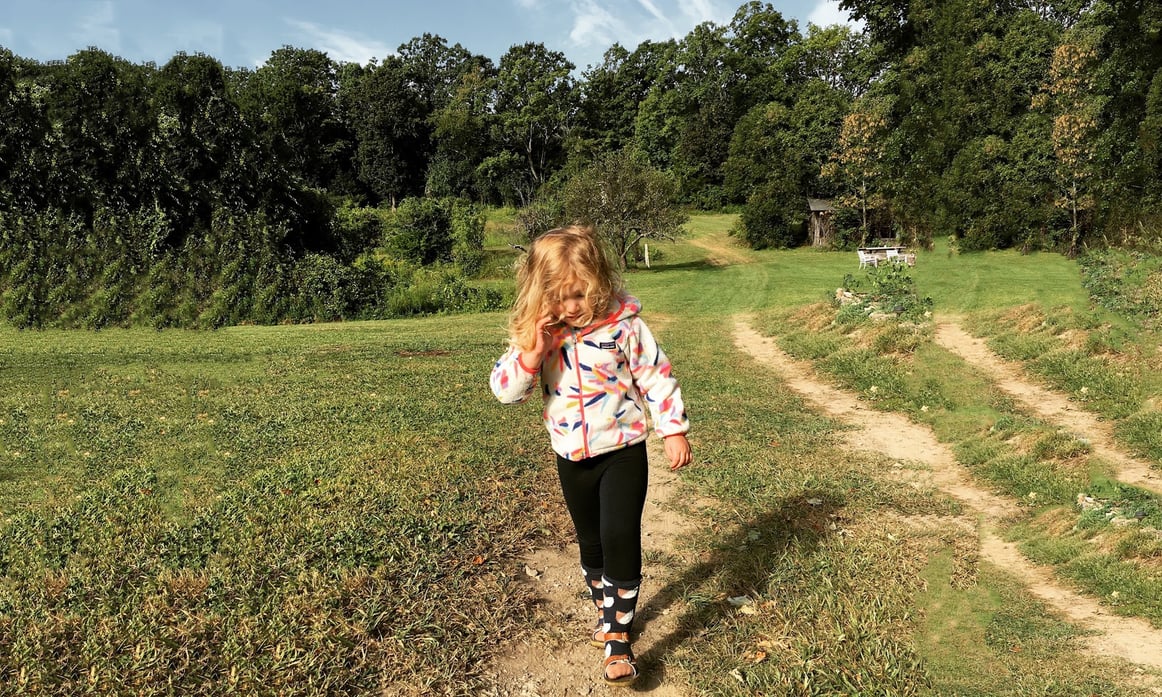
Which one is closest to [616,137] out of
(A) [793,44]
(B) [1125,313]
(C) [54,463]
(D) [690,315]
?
(A) [793,44]

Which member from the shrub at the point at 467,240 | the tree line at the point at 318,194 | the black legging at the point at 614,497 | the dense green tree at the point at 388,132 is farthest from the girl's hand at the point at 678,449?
the dense green tree at the point at 388,132

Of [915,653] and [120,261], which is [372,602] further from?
[120,261]

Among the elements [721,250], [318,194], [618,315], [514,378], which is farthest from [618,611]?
[721,250]

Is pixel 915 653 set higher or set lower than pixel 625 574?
lower

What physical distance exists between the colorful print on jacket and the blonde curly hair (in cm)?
9

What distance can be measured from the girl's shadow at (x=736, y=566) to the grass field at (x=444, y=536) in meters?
0.02

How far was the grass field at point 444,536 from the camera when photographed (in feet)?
9.61

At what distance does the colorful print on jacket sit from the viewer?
8.76 feet

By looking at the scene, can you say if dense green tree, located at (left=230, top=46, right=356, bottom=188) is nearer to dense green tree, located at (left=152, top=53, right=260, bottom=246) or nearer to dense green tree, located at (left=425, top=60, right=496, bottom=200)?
dense green tree, located at (left=425, top=60, right=496, bottom=200)

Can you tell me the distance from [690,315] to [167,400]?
38.3 feet

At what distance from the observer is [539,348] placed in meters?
2.59

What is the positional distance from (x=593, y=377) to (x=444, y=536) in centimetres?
190

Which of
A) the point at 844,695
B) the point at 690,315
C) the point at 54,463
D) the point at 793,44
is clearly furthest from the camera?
the point at 793,44

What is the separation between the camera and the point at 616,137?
53281mm
